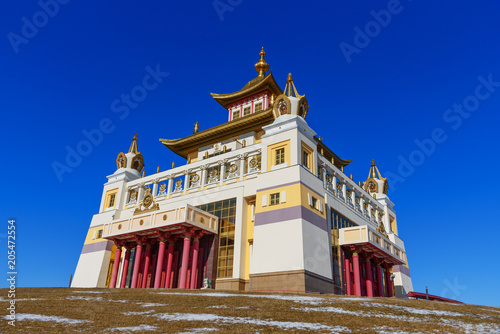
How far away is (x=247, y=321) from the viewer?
492 inches

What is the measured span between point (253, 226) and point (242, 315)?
18.8 meters

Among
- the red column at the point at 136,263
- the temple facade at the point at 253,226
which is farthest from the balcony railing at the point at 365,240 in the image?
the red column at the point at 136,263

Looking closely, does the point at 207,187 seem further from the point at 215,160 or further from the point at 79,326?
the point at 79,326

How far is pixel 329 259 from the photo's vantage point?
30.0m

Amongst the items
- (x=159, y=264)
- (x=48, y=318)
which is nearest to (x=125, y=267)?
(x=159, y=264)

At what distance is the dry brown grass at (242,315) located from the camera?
11.6 meters

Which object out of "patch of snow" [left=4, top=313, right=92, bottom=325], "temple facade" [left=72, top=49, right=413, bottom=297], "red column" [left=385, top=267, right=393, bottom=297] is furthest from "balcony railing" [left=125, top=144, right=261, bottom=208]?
"patch of snow" [left=4, top=313, right=92, bottom=325]

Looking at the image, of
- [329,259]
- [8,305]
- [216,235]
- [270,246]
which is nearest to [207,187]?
[216,235]

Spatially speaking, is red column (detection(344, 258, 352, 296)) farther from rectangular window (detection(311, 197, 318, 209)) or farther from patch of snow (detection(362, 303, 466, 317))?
patch of snow (detection(362, 303, 466, 317))

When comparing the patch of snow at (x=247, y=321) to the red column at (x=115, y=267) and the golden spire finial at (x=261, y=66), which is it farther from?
the golden spire finial at (x=261, y=66)

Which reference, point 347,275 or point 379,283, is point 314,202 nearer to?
point 347,275

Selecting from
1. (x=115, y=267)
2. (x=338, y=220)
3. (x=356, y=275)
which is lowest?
(x=356, y=275)

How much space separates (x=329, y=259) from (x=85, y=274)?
2467 cm

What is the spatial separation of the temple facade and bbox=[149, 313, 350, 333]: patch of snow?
550 inches
